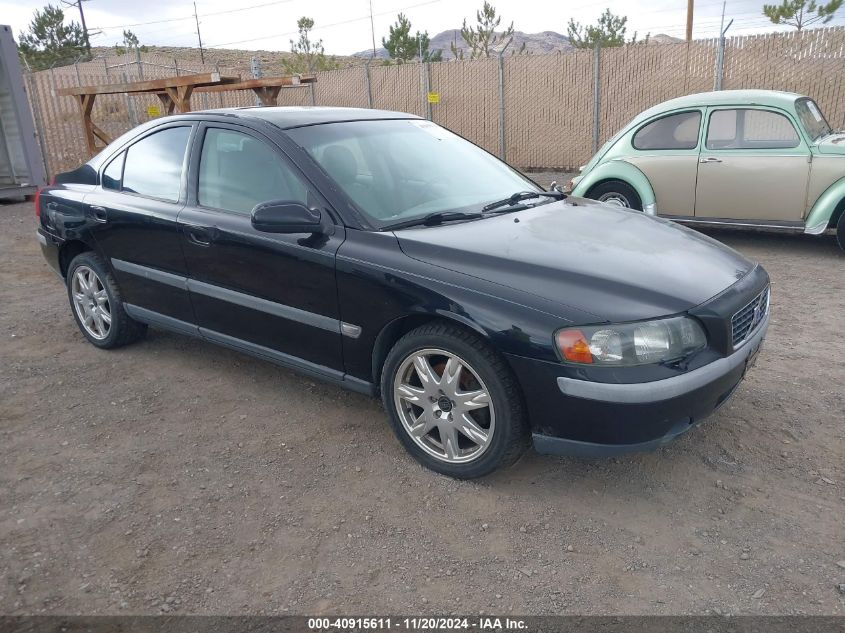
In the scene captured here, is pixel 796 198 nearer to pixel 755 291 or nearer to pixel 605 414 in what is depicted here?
pixel 755 291

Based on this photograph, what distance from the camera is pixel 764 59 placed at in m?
12.3

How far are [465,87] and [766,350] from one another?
42.9 ft

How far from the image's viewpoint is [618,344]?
2680mm

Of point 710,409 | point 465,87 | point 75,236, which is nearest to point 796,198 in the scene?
point 710,409

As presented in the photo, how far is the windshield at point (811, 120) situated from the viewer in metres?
7.14

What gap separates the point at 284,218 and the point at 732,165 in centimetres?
582

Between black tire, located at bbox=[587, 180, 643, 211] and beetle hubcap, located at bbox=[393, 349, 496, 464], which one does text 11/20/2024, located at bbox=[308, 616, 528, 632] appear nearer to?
beetle hubcap, located at bbox=[393, 349, 496, 464]

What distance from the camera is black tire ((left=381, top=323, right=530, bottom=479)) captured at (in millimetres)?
2877

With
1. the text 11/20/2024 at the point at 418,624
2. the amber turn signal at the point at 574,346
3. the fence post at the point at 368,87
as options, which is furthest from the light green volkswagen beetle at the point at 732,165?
the fence post at the point at 368,87

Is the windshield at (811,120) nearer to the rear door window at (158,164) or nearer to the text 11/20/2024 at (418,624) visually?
the rear door window at (158,164)

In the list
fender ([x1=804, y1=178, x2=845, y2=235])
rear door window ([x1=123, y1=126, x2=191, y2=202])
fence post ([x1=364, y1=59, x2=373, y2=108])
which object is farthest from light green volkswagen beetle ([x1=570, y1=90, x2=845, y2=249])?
fence post ([x1=364, y1=59, x2=373, y2=108])

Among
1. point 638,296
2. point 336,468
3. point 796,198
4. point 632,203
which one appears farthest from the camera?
point 632,203

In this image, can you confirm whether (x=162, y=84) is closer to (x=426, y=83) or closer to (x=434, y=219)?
(x=426, y=83)

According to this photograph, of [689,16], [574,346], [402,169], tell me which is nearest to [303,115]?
[402,169]
